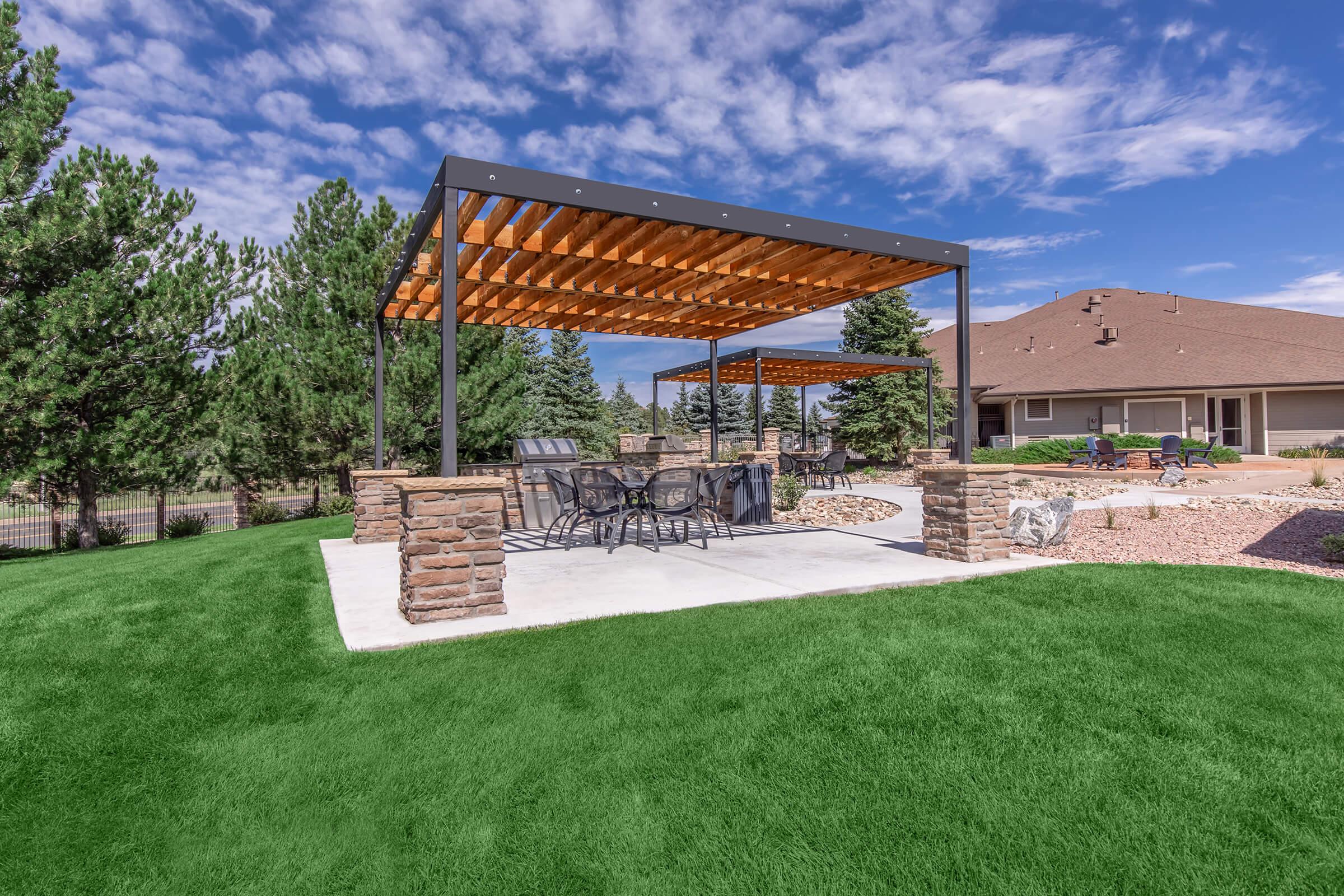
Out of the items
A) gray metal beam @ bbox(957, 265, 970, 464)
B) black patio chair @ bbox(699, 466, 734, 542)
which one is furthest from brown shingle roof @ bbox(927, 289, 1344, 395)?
gray metal beam @ bbox(957, 265, 970, 464)

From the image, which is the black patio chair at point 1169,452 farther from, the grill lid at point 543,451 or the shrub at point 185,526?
the shrub at point 185,526

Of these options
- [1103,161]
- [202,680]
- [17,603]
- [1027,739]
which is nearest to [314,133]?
[17,603]

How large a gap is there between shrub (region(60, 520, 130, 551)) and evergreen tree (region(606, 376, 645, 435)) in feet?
83.4

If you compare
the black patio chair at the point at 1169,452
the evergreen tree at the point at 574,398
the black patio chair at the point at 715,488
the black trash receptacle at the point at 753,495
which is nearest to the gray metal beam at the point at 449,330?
the black patio chair at the point at 715,488

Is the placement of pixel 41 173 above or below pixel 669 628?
above

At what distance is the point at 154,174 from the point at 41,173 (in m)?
1.39

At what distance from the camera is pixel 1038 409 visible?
72.4ft

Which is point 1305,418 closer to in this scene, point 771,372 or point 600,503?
point 771,372

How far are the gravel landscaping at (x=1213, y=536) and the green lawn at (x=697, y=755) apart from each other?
7.31 feet

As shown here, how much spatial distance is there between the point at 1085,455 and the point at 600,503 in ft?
49.0

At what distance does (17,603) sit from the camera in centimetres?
465

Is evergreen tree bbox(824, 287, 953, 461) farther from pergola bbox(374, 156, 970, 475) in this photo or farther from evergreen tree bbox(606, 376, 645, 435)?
evergreen tree bbox(606, 376, 645, 435)

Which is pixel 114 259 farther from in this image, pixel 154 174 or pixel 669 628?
pixel 669 628

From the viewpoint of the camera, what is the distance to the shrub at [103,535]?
1182cm
